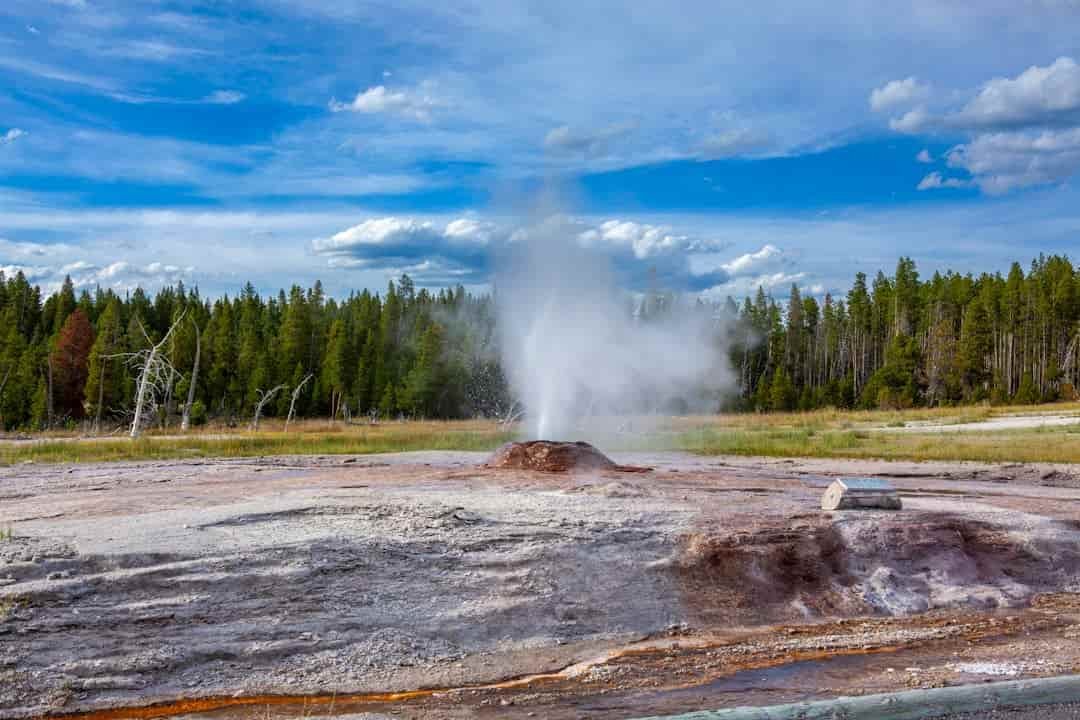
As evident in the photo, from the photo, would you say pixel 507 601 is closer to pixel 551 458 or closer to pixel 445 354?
pixel 551 458

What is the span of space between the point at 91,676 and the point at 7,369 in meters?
62.3

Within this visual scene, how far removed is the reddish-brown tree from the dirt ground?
5800cm

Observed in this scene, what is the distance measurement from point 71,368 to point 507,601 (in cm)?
6570

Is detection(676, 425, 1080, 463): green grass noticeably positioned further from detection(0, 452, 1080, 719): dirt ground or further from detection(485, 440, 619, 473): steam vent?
detection(0, 452, 1080, 719): dirt ground

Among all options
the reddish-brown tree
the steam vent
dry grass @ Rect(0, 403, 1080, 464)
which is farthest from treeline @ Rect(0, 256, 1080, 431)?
the steam vent

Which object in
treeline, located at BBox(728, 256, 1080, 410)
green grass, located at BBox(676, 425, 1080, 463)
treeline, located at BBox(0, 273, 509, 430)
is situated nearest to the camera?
green grass, located at BBox(676, 425, 1080, 463)

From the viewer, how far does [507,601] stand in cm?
916

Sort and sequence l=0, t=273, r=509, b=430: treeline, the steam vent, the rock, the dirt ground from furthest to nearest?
l=0, t=273, r=509, b=430: treeline < the steam vent < the rock < the dirt ground

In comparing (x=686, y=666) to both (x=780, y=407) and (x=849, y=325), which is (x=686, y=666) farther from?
(x=849, y=325)

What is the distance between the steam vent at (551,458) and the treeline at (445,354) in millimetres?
42592

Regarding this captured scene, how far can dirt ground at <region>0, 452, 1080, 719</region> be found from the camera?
7430mm

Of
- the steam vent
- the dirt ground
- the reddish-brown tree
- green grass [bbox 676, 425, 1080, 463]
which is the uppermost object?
the reddish-brown tree

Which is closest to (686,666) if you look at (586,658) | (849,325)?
(586,658)

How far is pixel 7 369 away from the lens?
6134 cm
